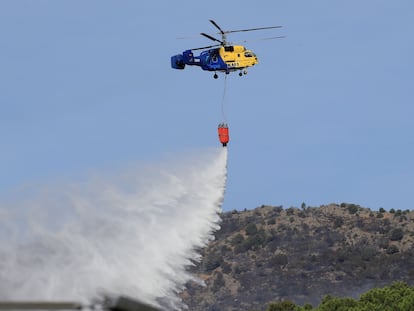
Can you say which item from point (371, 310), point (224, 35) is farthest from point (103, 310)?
point (371, 310)

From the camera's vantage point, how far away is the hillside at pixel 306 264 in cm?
17538

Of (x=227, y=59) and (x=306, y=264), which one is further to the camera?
(x=306, y=264)

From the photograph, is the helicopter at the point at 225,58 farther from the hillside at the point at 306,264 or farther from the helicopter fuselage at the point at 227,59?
the hillside at the point at 306,264

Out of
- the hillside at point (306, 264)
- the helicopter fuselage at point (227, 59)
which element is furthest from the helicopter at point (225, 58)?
the hillside at point (306, 264)

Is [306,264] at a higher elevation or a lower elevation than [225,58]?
higher

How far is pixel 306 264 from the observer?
183125 mm

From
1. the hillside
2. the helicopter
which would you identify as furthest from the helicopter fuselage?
the hillside

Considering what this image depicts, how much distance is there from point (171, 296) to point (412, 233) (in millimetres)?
148848

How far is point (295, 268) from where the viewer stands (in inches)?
7210

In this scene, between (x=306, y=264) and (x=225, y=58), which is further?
(x=306, y=264)

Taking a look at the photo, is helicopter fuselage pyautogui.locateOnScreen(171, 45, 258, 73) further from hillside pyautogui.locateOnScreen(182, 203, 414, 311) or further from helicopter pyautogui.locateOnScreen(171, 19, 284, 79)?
hillside pyautogui.locateOnScreen(182, 203, 414, 311)

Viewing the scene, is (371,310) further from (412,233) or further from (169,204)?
(412,233)

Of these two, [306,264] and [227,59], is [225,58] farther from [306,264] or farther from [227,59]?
[306,264]

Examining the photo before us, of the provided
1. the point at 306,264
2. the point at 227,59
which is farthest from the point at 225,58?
the point at 306,264
